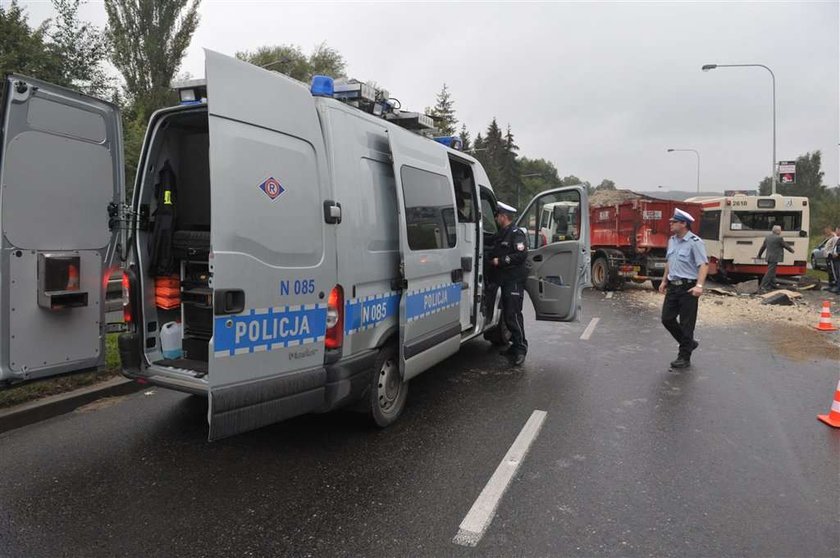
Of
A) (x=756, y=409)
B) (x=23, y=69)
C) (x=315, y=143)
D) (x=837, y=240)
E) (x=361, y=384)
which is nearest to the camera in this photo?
(x=315, y=143)

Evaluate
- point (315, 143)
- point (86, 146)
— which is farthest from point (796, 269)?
point (86, 146)

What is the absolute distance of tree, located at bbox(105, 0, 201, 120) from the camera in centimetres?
3053

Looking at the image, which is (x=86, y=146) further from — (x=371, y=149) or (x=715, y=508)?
(x=715, y=508)

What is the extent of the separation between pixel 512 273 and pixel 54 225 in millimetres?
4557

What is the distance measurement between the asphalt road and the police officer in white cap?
910mm

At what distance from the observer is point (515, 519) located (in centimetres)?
306

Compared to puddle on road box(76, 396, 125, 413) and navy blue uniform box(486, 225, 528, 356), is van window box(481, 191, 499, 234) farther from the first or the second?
puddle on road box(76, 396, 125, 413)

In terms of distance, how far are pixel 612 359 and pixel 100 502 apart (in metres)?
5.78

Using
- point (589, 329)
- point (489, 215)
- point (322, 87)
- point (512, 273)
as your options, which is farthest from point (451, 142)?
point (589, 329)

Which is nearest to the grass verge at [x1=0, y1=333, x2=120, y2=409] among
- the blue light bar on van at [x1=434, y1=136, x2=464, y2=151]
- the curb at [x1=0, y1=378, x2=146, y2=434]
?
the curb at [x1=0, y1=378, x2=146, y2=434]

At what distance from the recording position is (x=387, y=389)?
4.39 metres

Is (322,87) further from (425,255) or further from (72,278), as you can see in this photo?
(72,278)

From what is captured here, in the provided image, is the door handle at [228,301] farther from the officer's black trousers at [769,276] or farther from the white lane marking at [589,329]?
the officer's black trousers at [769,276]

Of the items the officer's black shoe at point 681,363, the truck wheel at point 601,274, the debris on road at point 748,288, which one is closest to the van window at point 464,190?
the officer's black shoe at point 681,363
